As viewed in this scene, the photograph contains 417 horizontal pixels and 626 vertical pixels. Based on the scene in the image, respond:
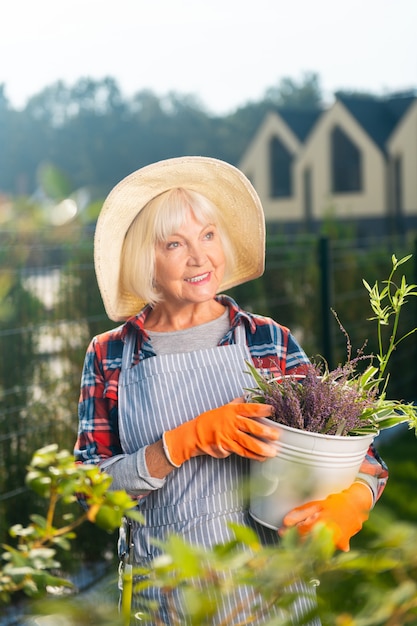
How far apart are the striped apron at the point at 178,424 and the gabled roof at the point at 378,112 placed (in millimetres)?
35476

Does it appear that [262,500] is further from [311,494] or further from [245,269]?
[245,269]

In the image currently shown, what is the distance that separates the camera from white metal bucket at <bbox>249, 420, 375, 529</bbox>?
177cm

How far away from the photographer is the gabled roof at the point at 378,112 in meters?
37.3

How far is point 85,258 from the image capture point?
4496 millimetres

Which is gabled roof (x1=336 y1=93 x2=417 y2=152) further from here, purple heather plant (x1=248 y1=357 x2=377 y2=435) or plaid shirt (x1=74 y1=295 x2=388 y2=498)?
purple heather plant (x1=248 y1=357 x2=377 y2=435)

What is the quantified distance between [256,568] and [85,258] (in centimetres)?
377

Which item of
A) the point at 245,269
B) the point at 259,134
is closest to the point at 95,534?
the point at 245,269

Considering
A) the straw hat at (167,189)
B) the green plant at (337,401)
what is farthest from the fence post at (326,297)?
the green plant at (337,401)

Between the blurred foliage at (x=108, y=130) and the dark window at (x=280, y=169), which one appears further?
the blurred foliage at (x=108, y=130)

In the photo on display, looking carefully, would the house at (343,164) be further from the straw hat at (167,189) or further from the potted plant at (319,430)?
the potted plant at (319,430)

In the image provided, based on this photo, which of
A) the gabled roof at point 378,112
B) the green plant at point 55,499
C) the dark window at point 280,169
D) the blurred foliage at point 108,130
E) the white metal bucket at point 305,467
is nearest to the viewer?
the green plant at point 55,499

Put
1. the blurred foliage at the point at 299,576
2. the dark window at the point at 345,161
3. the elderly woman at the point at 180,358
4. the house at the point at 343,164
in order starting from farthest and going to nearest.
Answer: the dark window at the point at 345,161 < the house at the point at 343,164 < the elderly woman at the point at 180,358 < the blurred foliage at the point at 299,576

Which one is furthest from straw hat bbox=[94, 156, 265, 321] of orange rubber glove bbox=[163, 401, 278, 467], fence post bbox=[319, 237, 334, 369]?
fence post bbox=[319, 237, 334, 369]

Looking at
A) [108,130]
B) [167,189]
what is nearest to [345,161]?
[167,189]
